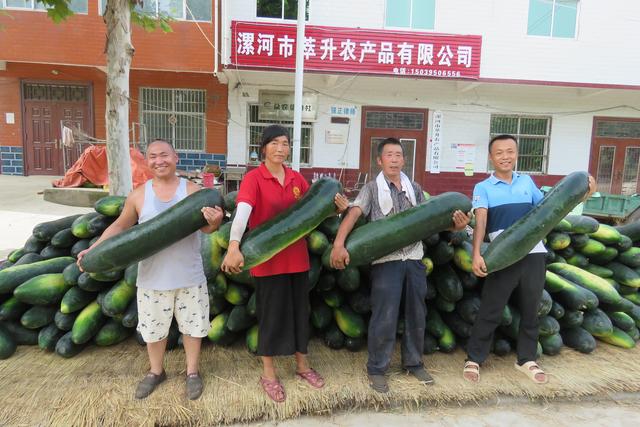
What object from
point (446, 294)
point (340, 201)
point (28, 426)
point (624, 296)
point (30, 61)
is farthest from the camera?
point (30, 61)

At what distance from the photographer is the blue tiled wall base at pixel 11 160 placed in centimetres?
1227

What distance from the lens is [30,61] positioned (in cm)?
1083

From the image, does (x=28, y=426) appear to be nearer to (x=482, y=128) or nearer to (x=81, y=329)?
(x=81, y=329)

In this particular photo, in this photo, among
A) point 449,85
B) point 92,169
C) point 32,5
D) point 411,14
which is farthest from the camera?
point 449,85

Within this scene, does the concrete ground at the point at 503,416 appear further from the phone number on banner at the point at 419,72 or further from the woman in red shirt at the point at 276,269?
the phone number on banner at the point at 419,72

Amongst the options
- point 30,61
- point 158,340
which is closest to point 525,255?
point 158,340

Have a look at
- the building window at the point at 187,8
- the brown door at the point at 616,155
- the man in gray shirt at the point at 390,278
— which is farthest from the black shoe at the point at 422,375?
the brown door at the point at 616,155

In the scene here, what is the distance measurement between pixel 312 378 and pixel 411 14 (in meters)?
11.6

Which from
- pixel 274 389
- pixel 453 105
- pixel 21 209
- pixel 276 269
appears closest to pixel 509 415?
pixel 274 389

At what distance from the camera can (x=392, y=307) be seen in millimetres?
2896

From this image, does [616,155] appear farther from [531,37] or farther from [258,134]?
[258,134]

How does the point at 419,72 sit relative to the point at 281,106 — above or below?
above

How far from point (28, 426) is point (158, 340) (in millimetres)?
806

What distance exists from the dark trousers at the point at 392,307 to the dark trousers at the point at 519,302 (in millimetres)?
446
